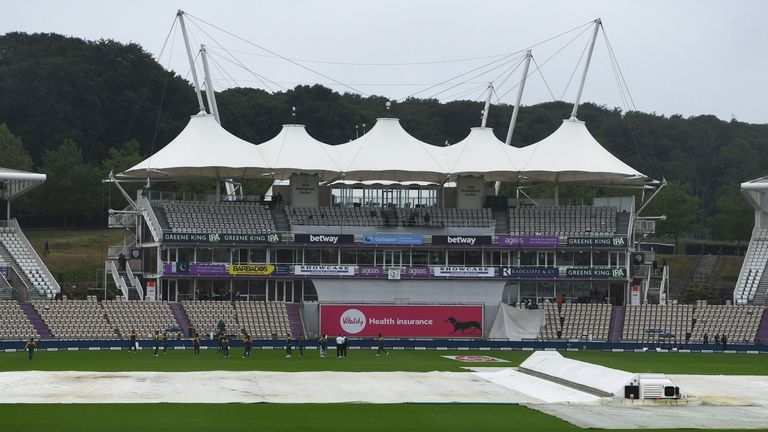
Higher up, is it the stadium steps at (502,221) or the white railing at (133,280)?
the stadium steps at (502,221)

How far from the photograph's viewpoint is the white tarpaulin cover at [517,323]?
289 feet

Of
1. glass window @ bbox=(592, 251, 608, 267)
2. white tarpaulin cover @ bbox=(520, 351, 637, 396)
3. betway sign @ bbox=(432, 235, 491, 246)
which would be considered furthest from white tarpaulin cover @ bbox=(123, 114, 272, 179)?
white tarpaulin cover @ bbox=(520, 351, 637, 396)

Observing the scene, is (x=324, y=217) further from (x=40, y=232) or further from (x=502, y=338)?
(x=40, y=232)

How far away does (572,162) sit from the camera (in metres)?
95.9

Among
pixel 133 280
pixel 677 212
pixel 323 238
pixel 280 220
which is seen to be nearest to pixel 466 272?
pixel 323 238

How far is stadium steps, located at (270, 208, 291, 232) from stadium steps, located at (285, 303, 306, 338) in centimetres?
723

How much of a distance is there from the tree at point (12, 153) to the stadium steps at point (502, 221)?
5124 centimetres

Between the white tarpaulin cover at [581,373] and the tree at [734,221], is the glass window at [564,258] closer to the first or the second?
the white tarpaulin cover at [581,373]

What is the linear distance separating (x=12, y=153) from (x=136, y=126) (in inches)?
896

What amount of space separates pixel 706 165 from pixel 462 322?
3841 inches

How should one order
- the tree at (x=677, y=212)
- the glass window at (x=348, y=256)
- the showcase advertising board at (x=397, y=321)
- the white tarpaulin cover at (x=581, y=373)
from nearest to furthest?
the white tarpaulin cover at (x=581, y=373)
the showcase advertising board at (x=397, y=321)
the glass window at (x=348, y=256)
the tree at (x=677, y=212)

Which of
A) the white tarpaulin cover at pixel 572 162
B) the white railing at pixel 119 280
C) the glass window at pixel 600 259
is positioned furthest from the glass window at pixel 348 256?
the glass window at pixel 600 259

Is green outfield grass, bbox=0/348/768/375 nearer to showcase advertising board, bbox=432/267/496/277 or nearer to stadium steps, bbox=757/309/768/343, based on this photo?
stadium steps, bbox=757/309/768/343

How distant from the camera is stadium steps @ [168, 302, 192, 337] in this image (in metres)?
83.0
